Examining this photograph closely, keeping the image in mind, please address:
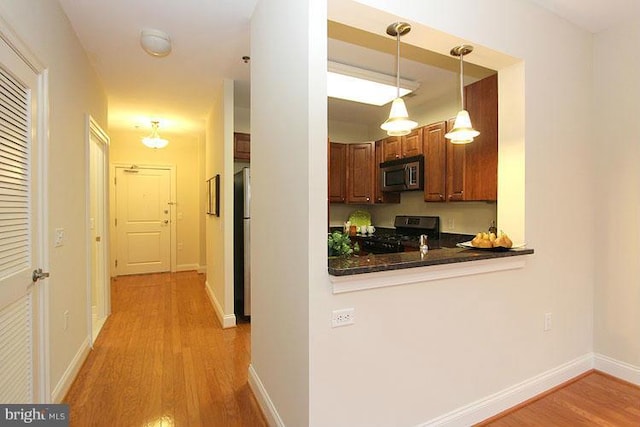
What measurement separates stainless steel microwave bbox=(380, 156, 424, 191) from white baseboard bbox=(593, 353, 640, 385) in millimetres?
2136

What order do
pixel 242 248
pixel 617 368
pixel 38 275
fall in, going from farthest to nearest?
pixel 242 248 → pixel 617 368 → pixel 38 275

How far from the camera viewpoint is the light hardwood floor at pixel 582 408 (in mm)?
1975

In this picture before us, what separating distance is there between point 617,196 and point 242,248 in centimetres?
348

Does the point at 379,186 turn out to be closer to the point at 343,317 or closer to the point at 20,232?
the point at 343,317

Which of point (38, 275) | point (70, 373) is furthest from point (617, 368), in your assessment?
point (70, 373)

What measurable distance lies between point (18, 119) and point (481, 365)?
2.90m

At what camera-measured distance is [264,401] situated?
204 cm

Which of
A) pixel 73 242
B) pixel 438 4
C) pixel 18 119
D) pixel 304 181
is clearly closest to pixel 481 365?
pixel 304 181

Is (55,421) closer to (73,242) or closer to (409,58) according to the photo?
(73,242)

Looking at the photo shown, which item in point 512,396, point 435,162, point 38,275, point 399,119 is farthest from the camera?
point 435,162

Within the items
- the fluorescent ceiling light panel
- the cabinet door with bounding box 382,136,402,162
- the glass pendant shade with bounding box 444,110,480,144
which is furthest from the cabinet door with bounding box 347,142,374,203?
the glass pendant shade with bounding box 444,110,480,144

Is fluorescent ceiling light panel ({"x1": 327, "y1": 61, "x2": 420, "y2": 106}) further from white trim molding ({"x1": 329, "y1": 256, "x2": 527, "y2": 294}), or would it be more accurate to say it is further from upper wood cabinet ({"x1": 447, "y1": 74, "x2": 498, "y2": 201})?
white trim molding ({"x1": 329, "y1": 256, "x2": 527, "y2": 294})

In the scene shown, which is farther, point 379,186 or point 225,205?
point 379,186

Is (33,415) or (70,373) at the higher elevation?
(33,415)
